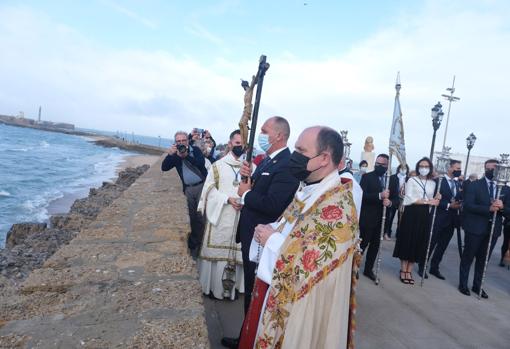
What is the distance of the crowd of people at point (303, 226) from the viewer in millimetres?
2256

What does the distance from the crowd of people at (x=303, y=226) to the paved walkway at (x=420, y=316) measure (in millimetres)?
300

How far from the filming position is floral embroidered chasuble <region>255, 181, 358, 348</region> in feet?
7.30

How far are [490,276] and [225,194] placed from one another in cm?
582

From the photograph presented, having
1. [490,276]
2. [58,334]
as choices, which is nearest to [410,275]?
[490,276]

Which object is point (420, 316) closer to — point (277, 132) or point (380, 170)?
point (380, 170)

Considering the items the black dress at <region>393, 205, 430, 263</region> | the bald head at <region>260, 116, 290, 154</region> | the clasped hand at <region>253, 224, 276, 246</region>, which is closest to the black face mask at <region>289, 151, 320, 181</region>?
the clasped hand at <region>253, 224, 276, 246</region>

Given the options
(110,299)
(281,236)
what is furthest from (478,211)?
(110,299)

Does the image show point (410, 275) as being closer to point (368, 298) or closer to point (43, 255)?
point (368, 298)

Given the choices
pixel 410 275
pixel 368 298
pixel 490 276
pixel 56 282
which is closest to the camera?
pixel 56 282

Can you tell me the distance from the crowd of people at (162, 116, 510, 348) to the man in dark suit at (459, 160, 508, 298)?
0.02m

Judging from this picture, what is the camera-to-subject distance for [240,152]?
5.04 meters

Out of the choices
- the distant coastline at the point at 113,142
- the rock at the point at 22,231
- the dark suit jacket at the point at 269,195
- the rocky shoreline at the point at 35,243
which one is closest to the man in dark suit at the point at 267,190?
the dark suit jacket at the point at 269,195

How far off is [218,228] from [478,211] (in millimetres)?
4191

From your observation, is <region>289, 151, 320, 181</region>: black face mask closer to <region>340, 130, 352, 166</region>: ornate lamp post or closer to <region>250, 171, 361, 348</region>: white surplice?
<region>250, 171, 361, 348</region>: white surplice
